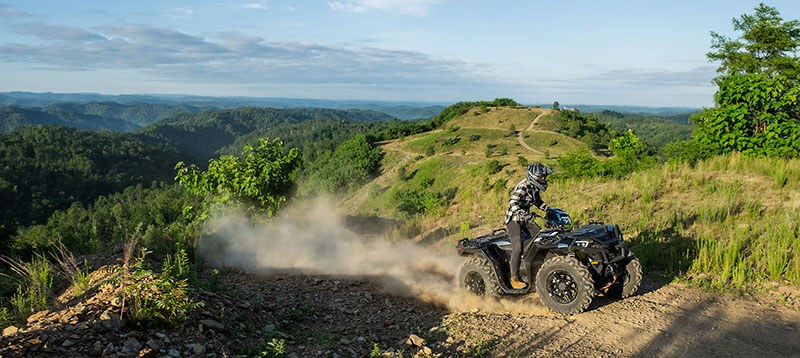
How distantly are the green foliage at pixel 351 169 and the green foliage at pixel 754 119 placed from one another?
5193 cm

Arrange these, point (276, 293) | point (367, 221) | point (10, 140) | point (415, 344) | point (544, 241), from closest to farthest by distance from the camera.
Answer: point (415, 344) → point (544, 241) → point (276, 293) → point (367, 221) → point (10, 140)

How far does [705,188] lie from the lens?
40.9 feet

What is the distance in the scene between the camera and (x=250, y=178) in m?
13.0

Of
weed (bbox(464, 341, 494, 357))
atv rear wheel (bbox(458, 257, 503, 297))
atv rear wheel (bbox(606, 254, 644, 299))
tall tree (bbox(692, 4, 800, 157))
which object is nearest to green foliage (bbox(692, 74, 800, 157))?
tall tree (bbox(692, 4, 800, 157))

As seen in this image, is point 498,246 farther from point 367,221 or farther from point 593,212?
point 367,221

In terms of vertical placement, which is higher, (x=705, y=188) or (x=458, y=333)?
(x=705, y=188)

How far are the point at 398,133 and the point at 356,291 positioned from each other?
87293 millimetres

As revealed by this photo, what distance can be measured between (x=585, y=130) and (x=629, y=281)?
75811 millimetres

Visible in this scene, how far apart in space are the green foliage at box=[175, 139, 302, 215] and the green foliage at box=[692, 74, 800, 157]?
14.5 meters

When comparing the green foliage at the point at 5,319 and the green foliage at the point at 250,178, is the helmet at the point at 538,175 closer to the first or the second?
the green foliage at the point at 5,319

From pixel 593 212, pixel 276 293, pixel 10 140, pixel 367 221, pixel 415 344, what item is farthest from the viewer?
pixel 10 140

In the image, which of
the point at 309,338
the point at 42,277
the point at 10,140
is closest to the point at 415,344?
the point at 309,338

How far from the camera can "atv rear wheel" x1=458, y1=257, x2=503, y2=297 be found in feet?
25.4

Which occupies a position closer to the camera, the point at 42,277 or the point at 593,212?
the point at 42,277
